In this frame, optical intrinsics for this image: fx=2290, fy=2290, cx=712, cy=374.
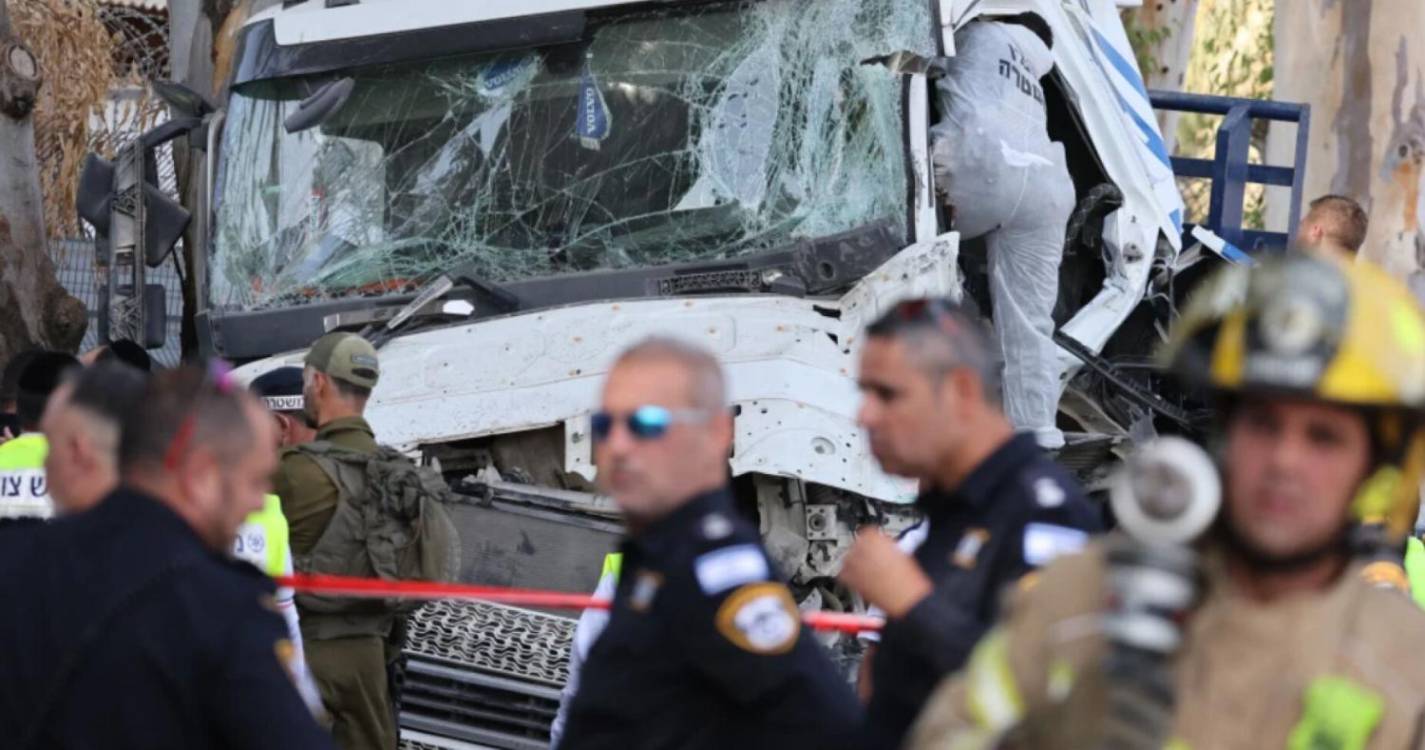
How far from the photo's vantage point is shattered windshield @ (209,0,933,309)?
826cm

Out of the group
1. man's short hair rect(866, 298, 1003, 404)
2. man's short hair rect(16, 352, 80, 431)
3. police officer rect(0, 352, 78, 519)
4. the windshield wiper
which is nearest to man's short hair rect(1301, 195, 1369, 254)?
the windshield wiper

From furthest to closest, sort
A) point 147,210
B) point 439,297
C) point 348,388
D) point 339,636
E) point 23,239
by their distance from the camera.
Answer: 1. point 23,239
2. point 147,210
3. point 439,297
4. point 348,388
5. point 339,636

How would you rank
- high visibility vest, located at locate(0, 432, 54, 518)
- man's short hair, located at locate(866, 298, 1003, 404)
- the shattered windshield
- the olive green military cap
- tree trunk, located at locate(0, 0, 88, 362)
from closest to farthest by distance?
man's short hair, located at locate(866, 298, 1003, 404) < high visibility vest, located at locate(0, 432, 54, 518) < the olive green military cap < the shattered windshield < tree trunk, located at locate(0, 0, 88, 362)

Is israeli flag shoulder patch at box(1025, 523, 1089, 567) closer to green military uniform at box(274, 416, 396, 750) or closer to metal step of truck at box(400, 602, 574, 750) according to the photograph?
green military uniform at box(274, 416, 396, 750)

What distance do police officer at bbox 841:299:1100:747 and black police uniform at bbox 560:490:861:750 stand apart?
11 cm

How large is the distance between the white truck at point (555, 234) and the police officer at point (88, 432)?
12.0 ft

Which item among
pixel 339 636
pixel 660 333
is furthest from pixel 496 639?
pixel 660 333

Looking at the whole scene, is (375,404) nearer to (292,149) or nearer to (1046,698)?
(292,149)

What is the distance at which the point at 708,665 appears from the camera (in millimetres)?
3275

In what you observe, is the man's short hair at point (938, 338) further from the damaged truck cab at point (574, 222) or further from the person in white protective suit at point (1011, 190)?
the person in white protective suit at point (1011, 190)

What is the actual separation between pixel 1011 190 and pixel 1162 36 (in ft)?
37.7

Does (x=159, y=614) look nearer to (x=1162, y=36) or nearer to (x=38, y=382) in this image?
(x=38, y=382)

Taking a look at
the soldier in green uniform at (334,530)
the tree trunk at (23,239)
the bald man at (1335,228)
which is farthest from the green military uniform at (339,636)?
the tree trunk at (23,239)

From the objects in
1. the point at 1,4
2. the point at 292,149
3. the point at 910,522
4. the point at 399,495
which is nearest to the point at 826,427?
the point at 910,522
